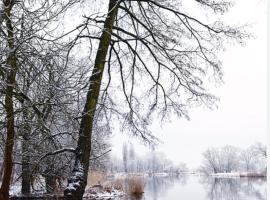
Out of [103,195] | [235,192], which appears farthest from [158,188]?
[103,195]

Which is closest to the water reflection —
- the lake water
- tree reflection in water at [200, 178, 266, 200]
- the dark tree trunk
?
the lake water

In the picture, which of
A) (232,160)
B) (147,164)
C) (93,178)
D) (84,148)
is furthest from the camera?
(147,164)

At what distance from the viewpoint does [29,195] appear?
16.0 meters

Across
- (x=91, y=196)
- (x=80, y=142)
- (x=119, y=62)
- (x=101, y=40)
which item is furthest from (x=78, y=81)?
(x=91, y=196)

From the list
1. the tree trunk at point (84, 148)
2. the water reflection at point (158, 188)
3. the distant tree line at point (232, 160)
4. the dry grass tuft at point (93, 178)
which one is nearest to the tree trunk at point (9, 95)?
the tree trunk at point (84, 148)

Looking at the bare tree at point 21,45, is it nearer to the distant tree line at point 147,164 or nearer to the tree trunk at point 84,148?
the tree trunk at point 84,148

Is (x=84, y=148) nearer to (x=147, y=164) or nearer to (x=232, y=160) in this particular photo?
(x=232, y=160)

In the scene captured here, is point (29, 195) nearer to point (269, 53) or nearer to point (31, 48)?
point (31, 48)

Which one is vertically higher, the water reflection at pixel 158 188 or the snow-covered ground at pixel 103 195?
the snow-covered ground at pixel 103 195

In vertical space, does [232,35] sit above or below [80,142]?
above

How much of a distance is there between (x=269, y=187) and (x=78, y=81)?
2.81 m

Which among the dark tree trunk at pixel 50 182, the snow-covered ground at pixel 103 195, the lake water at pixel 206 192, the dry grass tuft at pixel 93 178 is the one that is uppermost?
the dark tree trunk at pixel 50 182

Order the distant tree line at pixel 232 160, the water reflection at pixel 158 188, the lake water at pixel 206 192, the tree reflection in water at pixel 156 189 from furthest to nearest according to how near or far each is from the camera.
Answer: the distant tree line at pixel 232 160 → the water reflection at pixel 158 188 → the lake water at pixel 206 192 → the tree reflection in water at pixel 156 189

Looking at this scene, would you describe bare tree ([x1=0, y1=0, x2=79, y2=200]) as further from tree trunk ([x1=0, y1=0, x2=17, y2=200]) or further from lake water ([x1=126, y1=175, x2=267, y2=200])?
lake water ([x1=126, y1=175, x2=267, y2=200])
